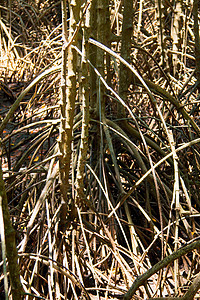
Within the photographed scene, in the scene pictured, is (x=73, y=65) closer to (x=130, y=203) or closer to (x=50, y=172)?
(x=50, y=172)

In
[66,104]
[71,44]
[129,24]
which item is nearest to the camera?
[71,44]

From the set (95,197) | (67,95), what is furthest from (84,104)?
(95,197)

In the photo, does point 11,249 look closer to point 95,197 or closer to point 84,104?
point 84,104

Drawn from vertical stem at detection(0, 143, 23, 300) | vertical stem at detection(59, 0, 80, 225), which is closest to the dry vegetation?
vertical stem at detection(59, 0, 80, 225)

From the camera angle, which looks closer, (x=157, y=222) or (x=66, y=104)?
(x=66, y=104)

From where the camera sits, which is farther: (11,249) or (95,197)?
(95,197)

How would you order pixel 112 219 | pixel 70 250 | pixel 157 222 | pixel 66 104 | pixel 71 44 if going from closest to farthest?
pixel 71 44
pixel 66 104
pixel 70 250
pixel 112 219
pixel 157 222

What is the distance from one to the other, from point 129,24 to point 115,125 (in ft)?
1.73

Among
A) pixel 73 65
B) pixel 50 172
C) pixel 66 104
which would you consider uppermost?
pixel 73 65

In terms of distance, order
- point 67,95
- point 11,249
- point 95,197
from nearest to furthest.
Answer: point 11,249 → point 67,95 → point 95,197

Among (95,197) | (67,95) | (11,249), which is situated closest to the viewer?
(11,249)

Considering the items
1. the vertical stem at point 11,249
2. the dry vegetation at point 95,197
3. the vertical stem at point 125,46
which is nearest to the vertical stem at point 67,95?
the dry vegetation at point 95,197

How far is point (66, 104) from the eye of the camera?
1.60 m

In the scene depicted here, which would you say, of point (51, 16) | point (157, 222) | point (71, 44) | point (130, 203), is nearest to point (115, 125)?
point (130, 203)
